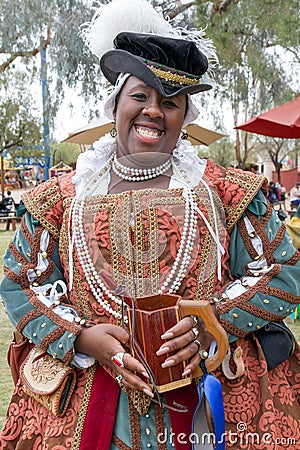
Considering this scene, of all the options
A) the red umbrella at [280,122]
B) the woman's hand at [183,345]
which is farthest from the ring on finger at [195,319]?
the red umbrella at [280,122]

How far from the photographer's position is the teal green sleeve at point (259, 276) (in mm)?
1771

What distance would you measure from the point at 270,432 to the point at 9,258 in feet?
3.08

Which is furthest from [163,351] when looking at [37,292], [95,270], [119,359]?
[37,292]

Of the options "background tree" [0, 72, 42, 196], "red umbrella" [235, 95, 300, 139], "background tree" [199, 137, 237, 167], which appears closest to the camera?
"red umbrella" [235, 95, 300, 139]

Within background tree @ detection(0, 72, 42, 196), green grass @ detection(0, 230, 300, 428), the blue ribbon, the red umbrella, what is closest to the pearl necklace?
the blue ribbon

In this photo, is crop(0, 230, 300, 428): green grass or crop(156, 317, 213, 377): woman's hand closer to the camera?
crop(156, 317, 213, 377): woman's hand

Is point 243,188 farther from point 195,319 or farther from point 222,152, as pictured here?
point 222,152

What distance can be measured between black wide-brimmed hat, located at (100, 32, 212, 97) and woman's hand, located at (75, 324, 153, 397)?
2.26 ft

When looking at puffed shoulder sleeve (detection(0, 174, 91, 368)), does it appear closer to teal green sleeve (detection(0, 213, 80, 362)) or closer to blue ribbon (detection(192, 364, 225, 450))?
teal green sleeve (detection(0, 213, 80, 362))

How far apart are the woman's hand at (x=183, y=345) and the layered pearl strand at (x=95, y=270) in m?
0.15

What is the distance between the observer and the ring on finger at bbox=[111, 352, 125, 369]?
1620 mm

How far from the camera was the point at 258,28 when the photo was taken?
11.2 m

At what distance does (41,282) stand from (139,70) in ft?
2.30

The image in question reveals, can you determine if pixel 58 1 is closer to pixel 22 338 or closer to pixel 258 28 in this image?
pixel 258 28
